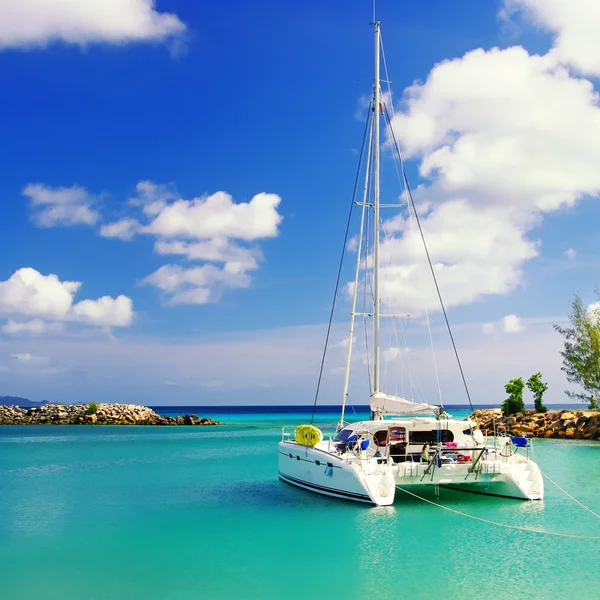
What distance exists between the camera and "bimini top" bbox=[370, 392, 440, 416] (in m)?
21.6

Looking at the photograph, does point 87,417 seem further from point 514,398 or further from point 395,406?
point 395,406

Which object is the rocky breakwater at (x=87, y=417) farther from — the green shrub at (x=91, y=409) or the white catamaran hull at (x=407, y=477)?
the white catamaran hull at (x=407, y=477)

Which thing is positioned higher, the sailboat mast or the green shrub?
the sailboat mast

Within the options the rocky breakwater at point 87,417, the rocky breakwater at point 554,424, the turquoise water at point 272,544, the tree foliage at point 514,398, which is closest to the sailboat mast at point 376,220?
the turquoise water at point 272,544

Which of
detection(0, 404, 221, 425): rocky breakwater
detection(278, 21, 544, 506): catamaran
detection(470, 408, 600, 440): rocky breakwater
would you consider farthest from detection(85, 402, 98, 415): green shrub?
detection(278, 21, 544, 506): catamaran

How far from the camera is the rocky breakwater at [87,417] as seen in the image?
282 ft

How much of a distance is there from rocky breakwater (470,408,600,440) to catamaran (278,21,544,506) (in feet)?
81.8

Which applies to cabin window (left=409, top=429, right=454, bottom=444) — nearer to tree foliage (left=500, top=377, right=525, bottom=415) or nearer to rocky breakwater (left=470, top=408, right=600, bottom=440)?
rocky breakwater (left=470, top=408, right=600, bottom=440)

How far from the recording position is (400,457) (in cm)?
2056

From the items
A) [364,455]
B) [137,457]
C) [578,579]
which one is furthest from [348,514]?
[137,457]

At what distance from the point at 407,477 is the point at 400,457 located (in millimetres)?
1653

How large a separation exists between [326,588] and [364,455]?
7406 millimetres

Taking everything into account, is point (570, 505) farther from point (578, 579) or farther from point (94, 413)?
point (94, 413)

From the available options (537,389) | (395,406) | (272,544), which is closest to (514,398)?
(537,389)
